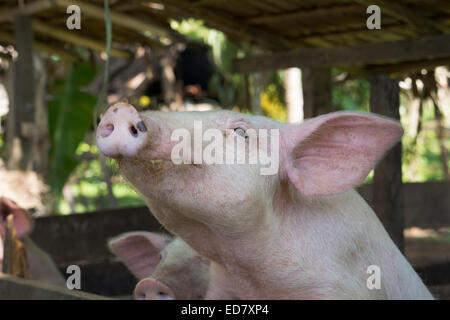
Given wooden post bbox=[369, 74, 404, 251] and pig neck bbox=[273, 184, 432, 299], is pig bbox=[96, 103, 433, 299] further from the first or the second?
wooden post bbox=[369, 74, 404, 251]

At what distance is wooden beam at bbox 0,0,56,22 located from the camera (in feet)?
15.6

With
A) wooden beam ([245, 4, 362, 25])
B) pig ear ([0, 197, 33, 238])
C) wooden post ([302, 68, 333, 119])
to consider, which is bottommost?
pig ear ([0, 197, 33, 238])

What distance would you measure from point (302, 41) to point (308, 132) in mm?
2454

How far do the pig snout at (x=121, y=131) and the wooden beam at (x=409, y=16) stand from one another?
190 cm

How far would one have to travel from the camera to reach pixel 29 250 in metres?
3.67

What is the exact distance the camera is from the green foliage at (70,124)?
263 inches

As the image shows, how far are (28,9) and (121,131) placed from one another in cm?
376

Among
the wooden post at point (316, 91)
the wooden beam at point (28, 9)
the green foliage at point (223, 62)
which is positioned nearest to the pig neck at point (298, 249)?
the wooden post at point (316, 91)

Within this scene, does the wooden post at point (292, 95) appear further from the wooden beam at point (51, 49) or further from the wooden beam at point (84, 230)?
the wooden beam at point (84, 230)

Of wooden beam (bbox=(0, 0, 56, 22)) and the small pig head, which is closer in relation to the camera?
the small pig head

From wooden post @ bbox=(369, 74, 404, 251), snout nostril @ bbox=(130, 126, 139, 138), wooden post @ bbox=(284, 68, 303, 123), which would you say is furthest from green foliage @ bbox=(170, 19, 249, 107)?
snout nostril @ bbox=(130, 126, 139, 138)

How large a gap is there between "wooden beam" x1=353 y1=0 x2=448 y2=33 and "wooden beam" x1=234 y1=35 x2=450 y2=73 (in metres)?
0.09
